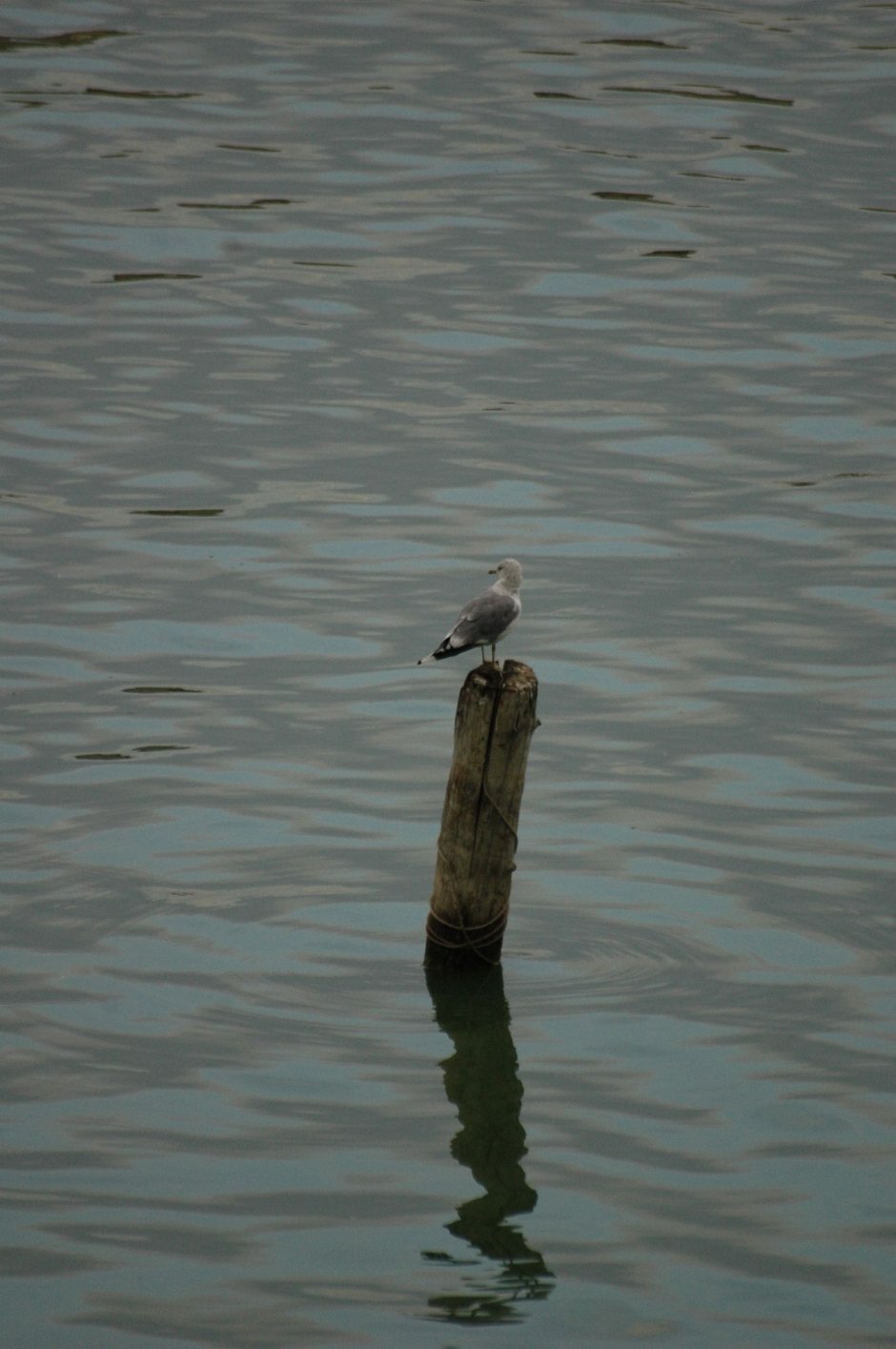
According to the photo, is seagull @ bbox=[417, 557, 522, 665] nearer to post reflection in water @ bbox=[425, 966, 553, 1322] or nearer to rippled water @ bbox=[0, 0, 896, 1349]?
post reflection in water @ bbox=[425, 966, 553, 1322]

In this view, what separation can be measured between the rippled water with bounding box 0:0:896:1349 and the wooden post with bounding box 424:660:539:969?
0.33 metres

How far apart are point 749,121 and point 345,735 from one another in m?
18.4

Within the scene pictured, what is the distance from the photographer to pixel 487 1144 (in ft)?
24.6

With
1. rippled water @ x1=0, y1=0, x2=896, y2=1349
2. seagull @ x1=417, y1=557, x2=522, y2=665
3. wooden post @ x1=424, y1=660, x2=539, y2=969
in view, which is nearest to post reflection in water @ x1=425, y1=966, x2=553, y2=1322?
rippled water @ x1=0, y1=0, x2=896, y2=1349

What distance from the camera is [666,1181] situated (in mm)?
7156

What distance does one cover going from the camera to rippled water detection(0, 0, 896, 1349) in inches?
271

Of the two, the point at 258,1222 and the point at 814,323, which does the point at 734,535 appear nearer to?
the point at 814,323

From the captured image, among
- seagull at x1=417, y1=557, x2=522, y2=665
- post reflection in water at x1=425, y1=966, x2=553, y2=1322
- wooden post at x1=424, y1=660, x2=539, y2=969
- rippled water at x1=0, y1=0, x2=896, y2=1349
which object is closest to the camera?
post reflection in water at x1=425, y1=966, x2=553, y2=1322

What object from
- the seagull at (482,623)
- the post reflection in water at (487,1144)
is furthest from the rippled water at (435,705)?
the seagull at (482,623)

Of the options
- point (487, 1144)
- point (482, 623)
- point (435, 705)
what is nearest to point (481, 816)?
point (482, 623)

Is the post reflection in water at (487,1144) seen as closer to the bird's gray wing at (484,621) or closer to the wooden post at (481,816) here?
the wooden post at (481,816)

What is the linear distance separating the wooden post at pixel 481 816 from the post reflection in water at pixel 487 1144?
0.18 m

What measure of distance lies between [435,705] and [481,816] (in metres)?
4.31

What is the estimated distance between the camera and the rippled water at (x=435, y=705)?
688 cm
